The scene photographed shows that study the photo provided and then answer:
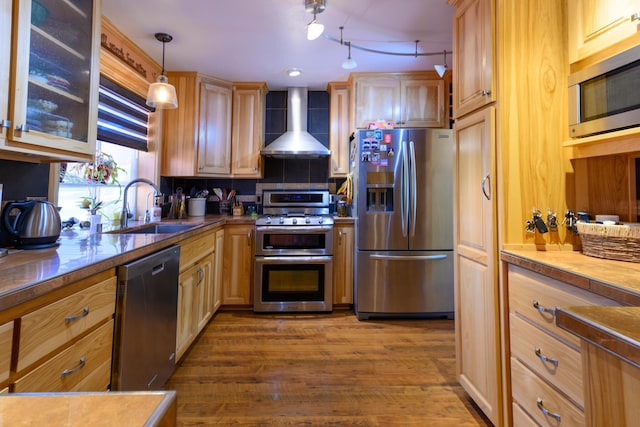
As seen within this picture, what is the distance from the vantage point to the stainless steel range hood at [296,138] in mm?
3281

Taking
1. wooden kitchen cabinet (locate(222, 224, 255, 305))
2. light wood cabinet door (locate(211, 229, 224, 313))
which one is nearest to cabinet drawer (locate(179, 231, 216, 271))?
light wood cabinet door (locate(211, 229, 224, 313))

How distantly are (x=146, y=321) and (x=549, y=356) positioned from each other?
5.56ft

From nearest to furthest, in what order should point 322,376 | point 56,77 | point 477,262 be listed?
point 56,77, point 477,262, point 322,376

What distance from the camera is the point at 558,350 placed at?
105 centimetres

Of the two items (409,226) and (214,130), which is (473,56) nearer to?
(409,226)

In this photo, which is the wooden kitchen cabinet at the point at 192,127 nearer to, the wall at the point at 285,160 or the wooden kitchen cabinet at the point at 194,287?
the wall at the point at 285,160

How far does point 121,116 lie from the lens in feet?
8.46

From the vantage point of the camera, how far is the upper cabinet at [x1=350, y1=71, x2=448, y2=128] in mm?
3213

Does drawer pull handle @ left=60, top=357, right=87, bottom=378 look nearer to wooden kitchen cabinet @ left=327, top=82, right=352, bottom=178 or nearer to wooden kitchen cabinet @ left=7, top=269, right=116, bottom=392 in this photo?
wooden kitchen cabinet @ left=7, top=269, right=116, bottom=392

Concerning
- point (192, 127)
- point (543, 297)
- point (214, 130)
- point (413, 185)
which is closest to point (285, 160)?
point (214, 130)

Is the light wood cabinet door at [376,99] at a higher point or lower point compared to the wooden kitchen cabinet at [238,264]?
higher

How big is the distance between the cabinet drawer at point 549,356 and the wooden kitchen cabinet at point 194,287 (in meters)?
1.84

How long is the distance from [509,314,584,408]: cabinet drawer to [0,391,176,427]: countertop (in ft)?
3.92

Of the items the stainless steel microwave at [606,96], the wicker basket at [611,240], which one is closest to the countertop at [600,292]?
the wicker basket at [611,240]
